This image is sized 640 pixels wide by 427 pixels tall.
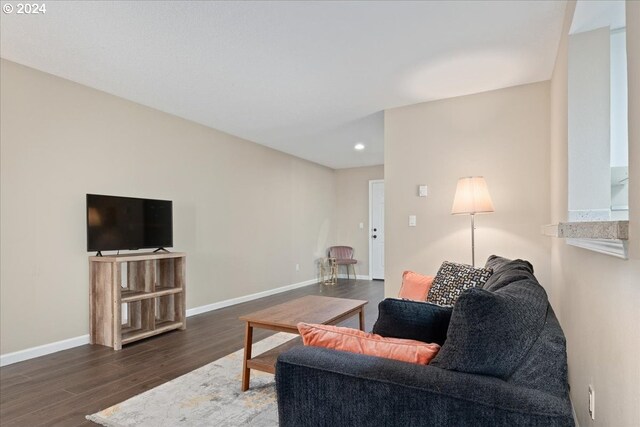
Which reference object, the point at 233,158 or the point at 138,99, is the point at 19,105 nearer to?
the point at 138,99

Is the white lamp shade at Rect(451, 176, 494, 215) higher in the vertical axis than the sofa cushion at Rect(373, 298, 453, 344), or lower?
higher

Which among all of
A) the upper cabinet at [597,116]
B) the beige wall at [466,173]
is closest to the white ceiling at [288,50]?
the beige wall at [466,173]

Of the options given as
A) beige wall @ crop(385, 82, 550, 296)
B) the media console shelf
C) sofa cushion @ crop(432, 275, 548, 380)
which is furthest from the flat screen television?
sofa cushion @ crop(432, 275, 548, 380)

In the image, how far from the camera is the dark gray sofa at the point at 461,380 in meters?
0.97

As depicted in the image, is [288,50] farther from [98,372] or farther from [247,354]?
[98,372]

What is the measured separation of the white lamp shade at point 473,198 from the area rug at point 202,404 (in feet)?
7.14

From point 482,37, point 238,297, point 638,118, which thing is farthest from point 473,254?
point 238,297

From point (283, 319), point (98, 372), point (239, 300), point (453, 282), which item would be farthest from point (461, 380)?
point (239, 300)

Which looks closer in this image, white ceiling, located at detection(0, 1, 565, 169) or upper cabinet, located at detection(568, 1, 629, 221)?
upper cabinet, located at detection(568, 1, 629, 221)

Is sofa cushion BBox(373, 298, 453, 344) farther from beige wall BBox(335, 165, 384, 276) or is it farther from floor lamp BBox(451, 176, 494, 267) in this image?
beige wall BBox(335, 165, 384, 276)

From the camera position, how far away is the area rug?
206cm

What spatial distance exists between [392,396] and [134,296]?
10.2ft

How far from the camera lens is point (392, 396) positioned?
1068 mm

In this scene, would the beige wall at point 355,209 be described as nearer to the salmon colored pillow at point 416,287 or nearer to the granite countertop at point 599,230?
the salmon colored pillow at point 416,287
